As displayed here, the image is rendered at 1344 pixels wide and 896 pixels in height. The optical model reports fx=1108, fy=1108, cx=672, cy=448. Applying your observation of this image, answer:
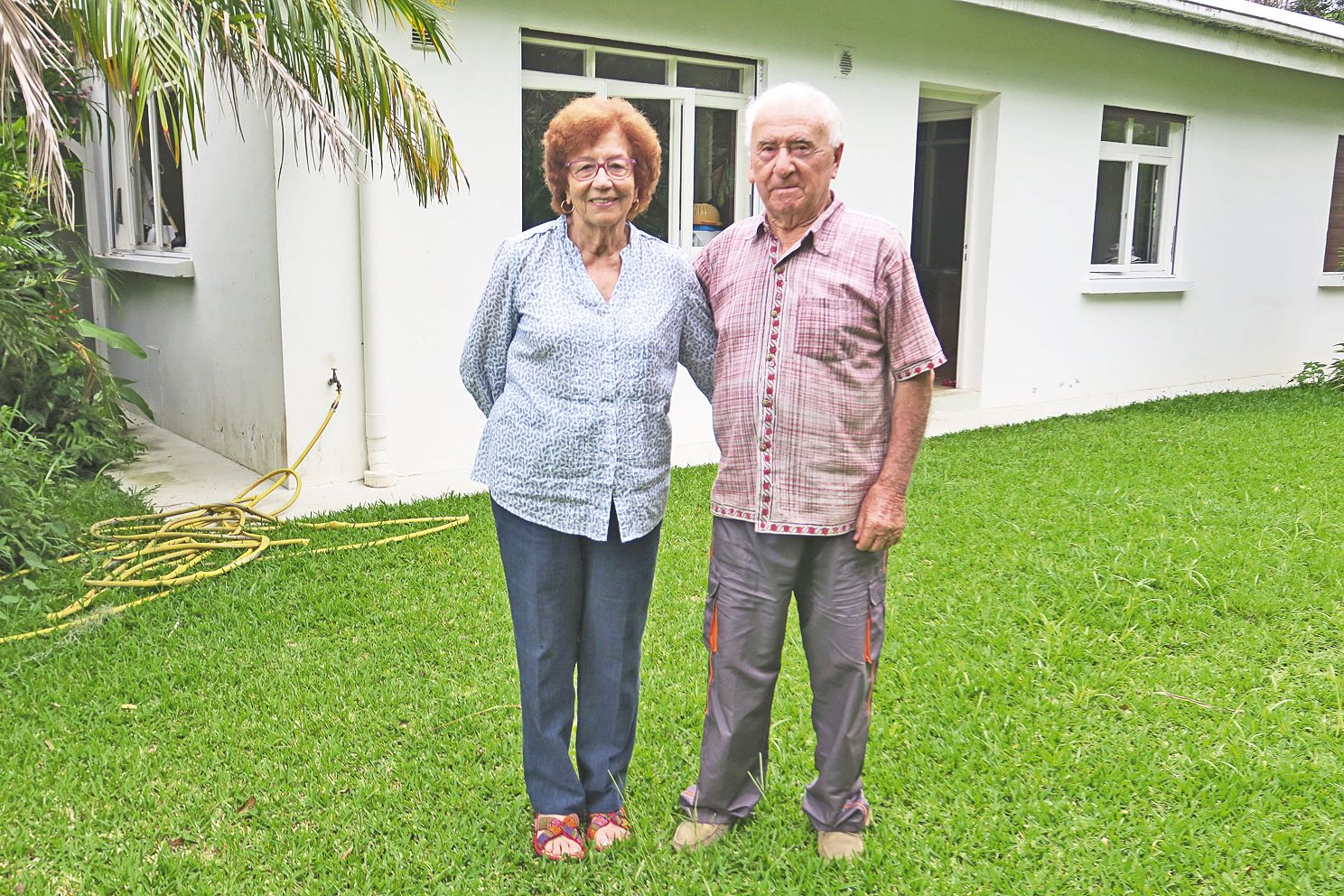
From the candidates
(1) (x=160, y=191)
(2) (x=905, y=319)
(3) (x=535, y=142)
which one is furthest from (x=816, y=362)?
(1) (x=160, y=191)

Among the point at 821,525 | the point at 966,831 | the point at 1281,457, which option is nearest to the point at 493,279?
the point at 821,525

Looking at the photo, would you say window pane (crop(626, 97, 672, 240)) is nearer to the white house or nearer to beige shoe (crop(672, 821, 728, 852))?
the white house

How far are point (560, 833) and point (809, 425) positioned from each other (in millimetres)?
1220

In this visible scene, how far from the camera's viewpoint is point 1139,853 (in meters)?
2.86

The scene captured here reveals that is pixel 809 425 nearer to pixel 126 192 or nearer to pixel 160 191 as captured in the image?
pixel 160 191

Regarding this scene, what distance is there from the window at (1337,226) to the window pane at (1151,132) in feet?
10.3

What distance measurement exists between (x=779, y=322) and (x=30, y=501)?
4057 mm

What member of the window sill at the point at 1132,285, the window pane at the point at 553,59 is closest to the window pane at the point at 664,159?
the window pane at the point at 553,59

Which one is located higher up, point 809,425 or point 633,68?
point 633,68

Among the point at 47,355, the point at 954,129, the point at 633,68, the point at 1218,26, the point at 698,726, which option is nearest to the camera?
the point at 698,726

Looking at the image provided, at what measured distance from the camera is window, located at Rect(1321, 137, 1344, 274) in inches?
491

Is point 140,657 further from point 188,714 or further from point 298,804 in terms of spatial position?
point 298,804

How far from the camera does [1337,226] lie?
41.3 ft

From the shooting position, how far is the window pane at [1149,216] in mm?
10633
